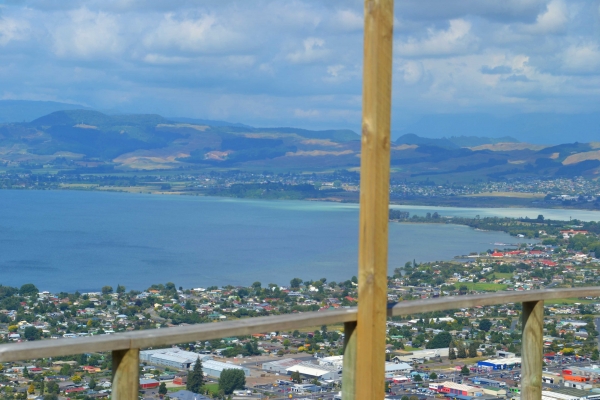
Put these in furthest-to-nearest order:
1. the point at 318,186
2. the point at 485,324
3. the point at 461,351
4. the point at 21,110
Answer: the point at 21,110
the point at 318,186
the point at 485,324
the point at 461,351

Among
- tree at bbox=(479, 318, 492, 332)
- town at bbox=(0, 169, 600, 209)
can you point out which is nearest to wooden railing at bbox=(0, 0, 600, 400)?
tree at bbox=(479, 318, 492, 332)

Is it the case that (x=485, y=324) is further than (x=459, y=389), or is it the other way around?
A: (x=485, y=324)

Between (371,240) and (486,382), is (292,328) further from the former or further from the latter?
(486,382)

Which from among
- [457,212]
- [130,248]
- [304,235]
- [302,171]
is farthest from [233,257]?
[302,171]

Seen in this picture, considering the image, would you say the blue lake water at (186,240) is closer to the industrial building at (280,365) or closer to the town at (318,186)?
the town at (318,186)

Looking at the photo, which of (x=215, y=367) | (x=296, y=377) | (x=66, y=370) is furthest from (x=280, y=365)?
(x=66, y=370)

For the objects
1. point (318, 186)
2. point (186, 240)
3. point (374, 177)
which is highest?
point (318, 186)

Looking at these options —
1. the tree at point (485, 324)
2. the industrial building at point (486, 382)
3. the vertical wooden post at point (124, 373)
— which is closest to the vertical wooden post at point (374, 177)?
the vertical wooden post at point (124, 373)
